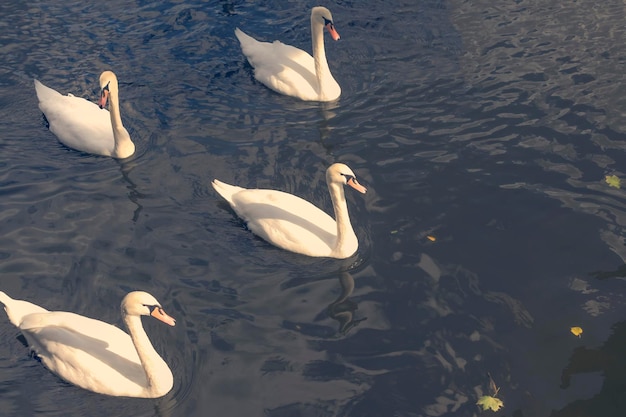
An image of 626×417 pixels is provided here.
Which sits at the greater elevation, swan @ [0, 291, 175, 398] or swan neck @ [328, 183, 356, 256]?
swan neck @ [328, 183, 356, 256]

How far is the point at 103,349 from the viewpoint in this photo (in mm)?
11953

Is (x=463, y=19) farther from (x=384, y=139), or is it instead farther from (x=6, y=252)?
(x=6, y=252)

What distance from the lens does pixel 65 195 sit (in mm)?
16312

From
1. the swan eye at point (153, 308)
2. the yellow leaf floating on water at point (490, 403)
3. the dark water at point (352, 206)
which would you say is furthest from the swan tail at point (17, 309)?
the yellow leaf floating on water at point (490, 403)

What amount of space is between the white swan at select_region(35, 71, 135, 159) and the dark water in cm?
34

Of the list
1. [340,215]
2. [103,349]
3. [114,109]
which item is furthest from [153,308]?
[114,109]

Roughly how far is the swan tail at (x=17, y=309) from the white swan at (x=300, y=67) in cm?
858

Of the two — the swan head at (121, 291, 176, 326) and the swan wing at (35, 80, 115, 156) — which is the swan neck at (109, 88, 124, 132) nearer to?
the swan wing at (35, 80, 115, 156)

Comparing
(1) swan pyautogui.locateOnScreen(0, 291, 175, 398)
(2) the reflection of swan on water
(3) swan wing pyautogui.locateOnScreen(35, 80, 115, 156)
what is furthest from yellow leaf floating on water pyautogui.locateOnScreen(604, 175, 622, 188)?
(3) swan wing pyautogui.locateOnScreen(35, 80, 115, 156)

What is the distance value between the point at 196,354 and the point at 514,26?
44.6ft

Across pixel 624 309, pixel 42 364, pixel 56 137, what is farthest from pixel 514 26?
pixel 42 364

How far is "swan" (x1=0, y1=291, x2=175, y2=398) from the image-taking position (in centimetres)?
1127

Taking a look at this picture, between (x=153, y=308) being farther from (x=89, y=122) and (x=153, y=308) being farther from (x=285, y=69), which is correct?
(x=285, y=69)

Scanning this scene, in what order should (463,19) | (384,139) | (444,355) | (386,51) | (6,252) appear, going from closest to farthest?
(444,355) < (6,252) < (384,139) < (386,51) < (463,19)
